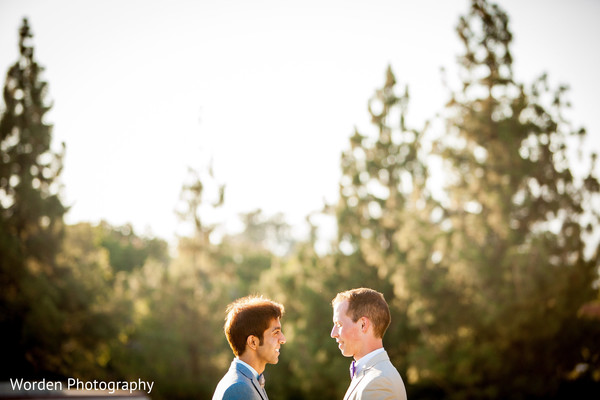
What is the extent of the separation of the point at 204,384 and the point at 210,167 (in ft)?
26.6

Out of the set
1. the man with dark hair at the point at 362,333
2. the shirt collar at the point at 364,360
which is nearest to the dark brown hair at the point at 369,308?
the man with dark hair at the point at 362,333

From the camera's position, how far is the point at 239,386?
3232 mm

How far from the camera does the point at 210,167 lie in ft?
70.5

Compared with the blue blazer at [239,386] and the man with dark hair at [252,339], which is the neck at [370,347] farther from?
the blue blazer at [239,386]

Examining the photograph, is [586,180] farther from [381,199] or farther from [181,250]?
[181,250]

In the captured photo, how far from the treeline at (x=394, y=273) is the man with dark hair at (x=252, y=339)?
563 inches

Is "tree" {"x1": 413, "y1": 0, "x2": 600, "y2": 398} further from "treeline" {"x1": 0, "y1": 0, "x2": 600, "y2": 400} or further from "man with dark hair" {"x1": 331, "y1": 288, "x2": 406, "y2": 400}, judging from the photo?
"man with dark hair" {"x1": 331, "y1": 288, "x2": 406, "y2": 400}

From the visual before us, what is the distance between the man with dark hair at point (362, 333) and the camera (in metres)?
3.46

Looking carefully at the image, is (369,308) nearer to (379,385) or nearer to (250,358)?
(379,385)

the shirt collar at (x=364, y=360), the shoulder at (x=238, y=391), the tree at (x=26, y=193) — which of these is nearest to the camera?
the shoulder at (x=238, y=391)

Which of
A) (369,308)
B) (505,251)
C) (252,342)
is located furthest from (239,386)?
(505,251)

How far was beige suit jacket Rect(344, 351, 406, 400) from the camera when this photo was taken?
10.8 ft

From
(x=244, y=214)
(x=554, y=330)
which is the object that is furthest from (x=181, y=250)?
(x=244, y=214)

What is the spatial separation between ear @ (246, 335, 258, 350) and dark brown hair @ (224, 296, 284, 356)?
18 mm
